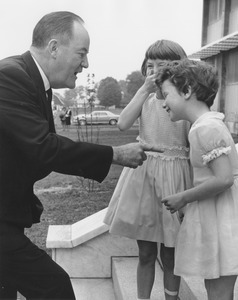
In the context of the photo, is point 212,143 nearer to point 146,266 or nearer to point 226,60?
point 146,266

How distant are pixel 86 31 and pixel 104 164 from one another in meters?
0.68

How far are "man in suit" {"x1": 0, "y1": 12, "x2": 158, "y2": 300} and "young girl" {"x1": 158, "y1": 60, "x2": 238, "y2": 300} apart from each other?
0.29 m

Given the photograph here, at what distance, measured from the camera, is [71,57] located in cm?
252

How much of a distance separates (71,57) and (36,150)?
55 centimetres

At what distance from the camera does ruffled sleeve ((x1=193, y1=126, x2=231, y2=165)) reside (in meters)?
2.40

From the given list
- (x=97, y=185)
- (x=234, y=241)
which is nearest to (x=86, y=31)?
(x=234, y=241)

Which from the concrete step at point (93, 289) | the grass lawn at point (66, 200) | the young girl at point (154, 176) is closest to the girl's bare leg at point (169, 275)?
the young girl at point (154, 176)

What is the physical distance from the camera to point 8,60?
2.46 m

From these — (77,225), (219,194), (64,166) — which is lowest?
(77,225)

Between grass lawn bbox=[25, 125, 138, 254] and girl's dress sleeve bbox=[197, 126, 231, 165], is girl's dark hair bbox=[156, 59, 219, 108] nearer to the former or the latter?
girl's dress sleeve bbox=[197, 126, 231, 165]

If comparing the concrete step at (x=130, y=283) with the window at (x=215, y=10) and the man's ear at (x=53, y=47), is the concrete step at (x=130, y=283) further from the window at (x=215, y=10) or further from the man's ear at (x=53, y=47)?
the window at (x=215, y=10)

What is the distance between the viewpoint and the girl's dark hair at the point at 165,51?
297 centimetres

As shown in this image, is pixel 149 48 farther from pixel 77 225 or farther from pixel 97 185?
pixel 97 185

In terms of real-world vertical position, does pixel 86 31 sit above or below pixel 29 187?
above
